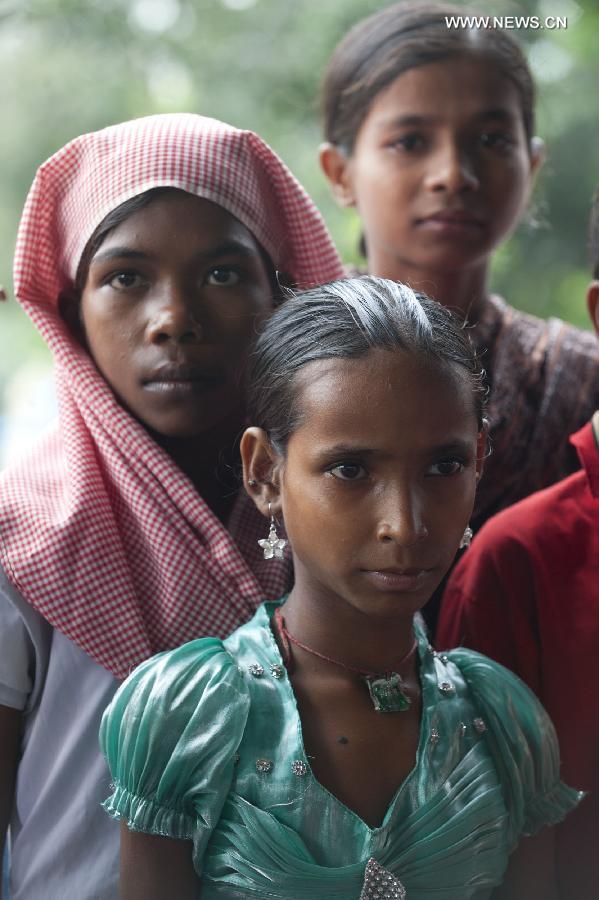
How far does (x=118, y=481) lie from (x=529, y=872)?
2.34ft

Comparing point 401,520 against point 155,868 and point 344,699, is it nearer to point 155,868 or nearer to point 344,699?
point 344,699

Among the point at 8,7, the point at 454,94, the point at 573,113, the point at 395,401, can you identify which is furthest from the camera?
the point at 573,113

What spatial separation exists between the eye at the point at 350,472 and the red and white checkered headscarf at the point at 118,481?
0.98ft

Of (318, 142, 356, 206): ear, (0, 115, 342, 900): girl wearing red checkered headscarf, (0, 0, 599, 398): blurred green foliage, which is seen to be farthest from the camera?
(0, 0, 599, 398): blurred green foliage

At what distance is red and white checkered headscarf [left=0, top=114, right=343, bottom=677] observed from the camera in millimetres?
1421

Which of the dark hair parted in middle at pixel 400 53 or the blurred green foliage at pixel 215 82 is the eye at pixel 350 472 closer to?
the dark hair parted in middle at pixel 400 53

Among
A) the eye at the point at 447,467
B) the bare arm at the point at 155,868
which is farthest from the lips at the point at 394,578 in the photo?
the bare arm at the point at 155,868

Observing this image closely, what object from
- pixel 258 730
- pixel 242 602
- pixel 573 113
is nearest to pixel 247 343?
pixel 242 602

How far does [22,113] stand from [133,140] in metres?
2.27

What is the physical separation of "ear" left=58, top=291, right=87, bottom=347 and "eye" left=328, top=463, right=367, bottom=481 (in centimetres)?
54

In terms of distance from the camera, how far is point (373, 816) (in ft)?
4.09

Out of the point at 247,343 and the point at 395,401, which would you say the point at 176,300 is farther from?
the point at 395,401

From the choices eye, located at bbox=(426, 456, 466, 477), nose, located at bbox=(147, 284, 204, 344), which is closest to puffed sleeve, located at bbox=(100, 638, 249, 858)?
eye, located at bbox=(426, 456, 466, 477)

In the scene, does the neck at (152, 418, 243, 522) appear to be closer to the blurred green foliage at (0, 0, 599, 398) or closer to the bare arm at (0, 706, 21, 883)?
the bare arm at (0, 706, 21, 883)
